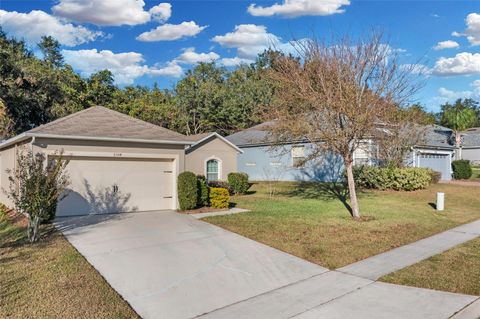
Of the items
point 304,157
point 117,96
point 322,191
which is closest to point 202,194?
point 322,191

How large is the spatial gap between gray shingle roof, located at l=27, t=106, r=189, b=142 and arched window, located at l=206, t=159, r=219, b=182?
5.51 metres

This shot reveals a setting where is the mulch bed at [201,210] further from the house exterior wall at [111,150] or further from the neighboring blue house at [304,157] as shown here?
the neighboring blue house at [304,157]

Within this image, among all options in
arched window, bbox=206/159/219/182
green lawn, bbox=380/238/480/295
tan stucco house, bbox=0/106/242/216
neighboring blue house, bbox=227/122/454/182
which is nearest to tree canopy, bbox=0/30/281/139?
neighboring blue house, bbox=227/122/454/182

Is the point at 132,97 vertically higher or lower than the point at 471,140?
higher

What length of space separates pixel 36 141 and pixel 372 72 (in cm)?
1085

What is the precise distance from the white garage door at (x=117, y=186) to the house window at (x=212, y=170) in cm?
591

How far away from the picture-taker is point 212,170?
20828 mm

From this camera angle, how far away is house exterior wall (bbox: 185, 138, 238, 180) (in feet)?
65.3

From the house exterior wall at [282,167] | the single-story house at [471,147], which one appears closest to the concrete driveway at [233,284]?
the house exterior wall at [282,167]

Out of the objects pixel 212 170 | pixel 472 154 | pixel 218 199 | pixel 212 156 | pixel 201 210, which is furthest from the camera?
pixel 472 154

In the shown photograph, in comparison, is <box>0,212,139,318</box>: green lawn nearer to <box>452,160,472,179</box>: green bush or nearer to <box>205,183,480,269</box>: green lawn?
<box>205,183,480,269</box>: green lawn

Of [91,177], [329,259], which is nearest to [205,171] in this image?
[91,177]

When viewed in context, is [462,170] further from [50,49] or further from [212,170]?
[50,49]

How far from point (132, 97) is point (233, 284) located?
1437 inches
